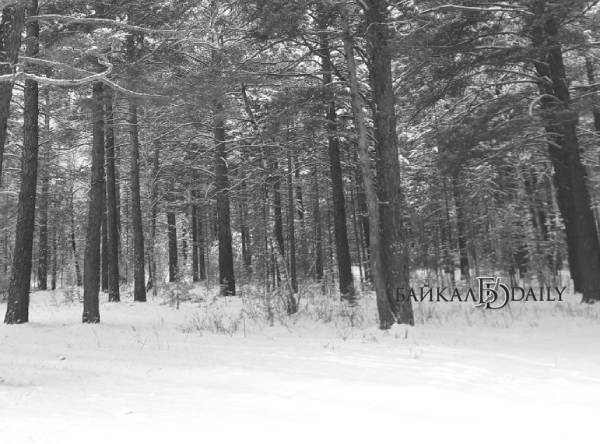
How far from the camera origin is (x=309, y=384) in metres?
4.48

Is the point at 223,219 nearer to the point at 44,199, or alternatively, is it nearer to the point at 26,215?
the point at 26,215

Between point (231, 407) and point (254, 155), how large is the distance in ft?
47.7

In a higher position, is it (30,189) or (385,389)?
(30,189)

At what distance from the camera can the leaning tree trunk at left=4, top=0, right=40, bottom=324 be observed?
10.1 meters

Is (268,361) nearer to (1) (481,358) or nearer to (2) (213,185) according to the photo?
(1) (481,358)

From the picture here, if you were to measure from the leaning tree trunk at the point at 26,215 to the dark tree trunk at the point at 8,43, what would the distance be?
4919mm

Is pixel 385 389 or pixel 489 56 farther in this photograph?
pixel 489 56

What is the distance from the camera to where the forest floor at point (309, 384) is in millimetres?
3119

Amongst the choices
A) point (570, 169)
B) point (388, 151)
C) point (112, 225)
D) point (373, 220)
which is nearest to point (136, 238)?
point (112, 225)

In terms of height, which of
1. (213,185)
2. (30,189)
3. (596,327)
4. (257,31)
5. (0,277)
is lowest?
(596,327)

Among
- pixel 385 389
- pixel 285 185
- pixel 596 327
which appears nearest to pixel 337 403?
pixel 385 389

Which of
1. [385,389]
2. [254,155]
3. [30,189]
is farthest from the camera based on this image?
[254,155]

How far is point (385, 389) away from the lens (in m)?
4.28

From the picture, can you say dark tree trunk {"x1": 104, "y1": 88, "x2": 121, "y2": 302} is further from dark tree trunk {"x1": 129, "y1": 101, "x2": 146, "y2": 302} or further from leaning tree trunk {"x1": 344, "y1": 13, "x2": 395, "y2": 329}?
leaning tree trunk {"x1": 344, "y1": 13, "x2": 395, "y2": 329}
